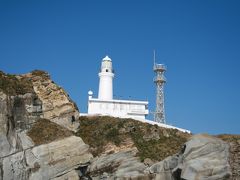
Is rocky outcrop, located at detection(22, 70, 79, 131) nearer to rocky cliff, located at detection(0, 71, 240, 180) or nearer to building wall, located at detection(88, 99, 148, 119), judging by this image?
rocky cliff, located at detection(0, 71, 240, 180)

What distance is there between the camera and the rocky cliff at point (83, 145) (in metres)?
31.0

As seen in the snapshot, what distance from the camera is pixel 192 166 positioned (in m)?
30.2

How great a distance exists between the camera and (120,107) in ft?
210

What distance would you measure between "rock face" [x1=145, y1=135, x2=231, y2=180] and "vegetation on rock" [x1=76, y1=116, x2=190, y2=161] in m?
15.7

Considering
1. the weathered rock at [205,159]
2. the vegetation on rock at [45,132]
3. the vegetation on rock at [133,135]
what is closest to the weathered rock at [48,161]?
the vegetation on rock at [45,132]

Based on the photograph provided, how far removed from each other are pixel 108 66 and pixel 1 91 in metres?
31.4

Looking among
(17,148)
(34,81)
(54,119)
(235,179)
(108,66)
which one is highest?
(108,66)

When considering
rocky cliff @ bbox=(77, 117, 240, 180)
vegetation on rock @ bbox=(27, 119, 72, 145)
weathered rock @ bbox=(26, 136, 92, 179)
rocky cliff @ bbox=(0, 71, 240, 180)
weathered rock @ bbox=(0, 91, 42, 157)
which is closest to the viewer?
rocky cliff @ bbox=(77, 117, 240, 180)

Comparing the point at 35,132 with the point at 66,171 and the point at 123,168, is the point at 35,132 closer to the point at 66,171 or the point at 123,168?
the point at 66,171

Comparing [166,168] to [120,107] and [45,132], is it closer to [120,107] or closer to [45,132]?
[45,132]

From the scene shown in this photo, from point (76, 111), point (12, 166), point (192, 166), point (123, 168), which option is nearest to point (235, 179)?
point (192, 166)

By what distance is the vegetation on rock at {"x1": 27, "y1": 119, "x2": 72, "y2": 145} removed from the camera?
39.9 metres

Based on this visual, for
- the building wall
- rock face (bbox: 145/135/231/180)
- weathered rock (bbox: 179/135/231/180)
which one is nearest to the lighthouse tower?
the building wall

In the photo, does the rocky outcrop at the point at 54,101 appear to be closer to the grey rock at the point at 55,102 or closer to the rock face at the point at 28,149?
the grey rock at the point at 55,102
